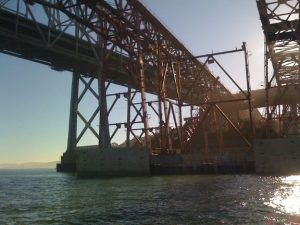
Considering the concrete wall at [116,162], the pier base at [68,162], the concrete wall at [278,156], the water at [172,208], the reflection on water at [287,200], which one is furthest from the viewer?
the pier base at [68,162]

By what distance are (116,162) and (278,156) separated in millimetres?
12804

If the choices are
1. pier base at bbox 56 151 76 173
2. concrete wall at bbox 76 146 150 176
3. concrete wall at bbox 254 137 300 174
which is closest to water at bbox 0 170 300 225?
concrete wall at bbox 254 137 300 174

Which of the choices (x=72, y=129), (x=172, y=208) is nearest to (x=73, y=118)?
(x=72, y=129)

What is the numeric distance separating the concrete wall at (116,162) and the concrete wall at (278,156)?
8.83 metres

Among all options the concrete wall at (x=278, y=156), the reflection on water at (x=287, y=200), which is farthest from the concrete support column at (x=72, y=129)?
the reflection on water at (x=287, y=200)

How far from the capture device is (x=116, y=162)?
107ft

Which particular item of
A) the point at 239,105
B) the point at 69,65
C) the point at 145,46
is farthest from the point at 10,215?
the point at 239,105

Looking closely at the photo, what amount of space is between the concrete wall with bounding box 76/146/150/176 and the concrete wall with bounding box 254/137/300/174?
29.0ft

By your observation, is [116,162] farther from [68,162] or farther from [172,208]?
[68,162]

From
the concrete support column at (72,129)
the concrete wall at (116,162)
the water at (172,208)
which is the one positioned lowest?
the water at (172,208)

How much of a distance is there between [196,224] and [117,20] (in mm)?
25162

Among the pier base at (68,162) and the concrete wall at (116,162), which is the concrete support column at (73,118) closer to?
the pier base at (68,162)

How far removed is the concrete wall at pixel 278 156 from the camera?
27406mm

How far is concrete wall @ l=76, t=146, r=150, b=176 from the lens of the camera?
3191cm
